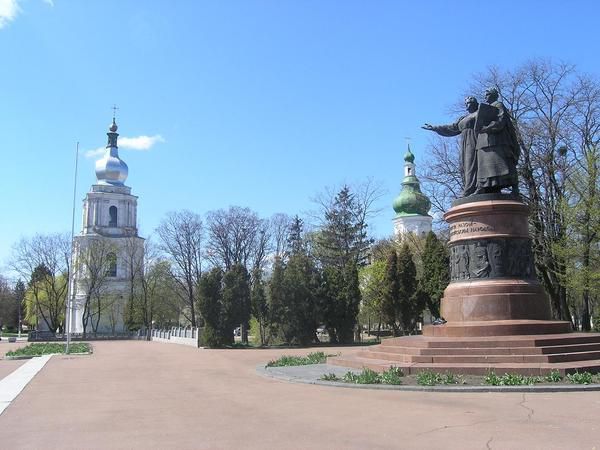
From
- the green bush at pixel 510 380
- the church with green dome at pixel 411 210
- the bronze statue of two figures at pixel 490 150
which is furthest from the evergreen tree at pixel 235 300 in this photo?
the church with green dome at pixel 411 210

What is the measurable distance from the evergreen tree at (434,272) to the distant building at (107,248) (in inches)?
1514

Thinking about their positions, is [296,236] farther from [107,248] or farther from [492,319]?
[492,319]

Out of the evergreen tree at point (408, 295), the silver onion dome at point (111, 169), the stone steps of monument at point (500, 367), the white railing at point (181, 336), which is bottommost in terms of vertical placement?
the white railing at point (181, 336)

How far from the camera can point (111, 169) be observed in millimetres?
78125

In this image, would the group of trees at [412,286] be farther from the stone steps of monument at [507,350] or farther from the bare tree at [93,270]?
the bare tree at [93,270]

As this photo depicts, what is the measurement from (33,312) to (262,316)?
43.3m

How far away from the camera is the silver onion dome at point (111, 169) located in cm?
7800

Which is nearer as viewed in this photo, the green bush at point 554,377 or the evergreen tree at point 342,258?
the green bush at point 554,377

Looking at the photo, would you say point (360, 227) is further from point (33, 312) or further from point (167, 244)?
point (33, 312)

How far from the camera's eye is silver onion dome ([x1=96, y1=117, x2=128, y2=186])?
256 feet

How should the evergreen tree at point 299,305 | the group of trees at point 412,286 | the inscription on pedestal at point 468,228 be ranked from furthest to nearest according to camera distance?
the evergreen tree at point 299,305, the group of trees at point 412,286, the inscription on pedestal at point 468,228

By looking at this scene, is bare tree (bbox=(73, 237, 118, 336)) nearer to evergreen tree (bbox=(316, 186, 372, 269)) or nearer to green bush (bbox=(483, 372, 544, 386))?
evergreen tree (bbox=(316, 186, 372, 269))

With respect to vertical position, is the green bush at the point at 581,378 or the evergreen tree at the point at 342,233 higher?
the evergreen tree at the point at 342,233

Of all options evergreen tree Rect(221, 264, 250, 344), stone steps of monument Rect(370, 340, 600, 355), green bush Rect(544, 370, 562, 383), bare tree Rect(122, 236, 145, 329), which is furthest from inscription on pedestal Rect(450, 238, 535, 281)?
bare tree Rect(122, 236, 145, 329)
